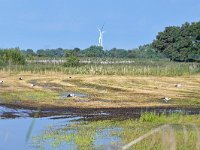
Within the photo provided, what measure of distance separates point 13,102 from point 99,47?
3436 inches

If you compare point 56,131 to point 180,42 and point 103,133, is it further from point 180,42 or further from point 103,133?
point 180,42

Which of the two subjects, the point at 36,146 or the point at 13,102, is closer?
the point at 36,146

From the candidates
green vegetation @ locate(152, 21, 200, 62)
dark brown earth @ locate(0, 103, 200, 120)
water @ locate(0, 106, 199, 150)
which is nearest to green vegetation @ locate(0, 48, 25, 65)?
green vegetation @ locate(152, 21, 200, 62)

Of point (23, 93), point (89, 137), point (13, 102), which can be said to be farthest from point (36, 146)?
point (23, 93)

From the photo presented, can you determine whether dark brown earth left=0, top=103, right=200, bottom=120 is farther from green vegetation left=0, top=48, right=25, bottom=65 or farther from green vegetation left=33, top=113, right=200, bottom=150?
green vegetation left=0, top=48, right=25, bottom=65

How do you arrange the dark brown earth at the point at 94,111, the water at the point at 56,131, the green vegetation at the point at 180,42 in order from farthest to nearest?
the green vegetation at the point at 180,42 < the dark brown earth at the point at 94,111 < the water at the point at 56,131

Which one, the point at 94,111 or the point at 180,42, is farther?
the point at 180,42

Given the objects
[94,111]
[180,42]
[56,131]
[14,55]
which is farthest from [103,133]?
[180,42]

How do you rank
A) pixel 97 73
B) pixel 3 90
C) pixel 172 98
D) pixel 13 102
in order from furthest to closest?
1. pixel 97 73
2. pixel 3 90
3. pixel 172 98
4. pixel 13 102

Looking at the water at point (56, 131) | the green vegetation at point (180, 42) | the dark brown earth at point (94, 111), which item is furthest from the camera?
the green vegetation at point (180, 42)

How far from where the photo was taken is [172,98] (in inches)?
1190

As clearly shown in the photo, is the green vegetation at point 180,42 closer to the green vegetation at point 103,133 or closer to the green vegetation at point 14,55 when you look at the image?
the green vegetation at point 14,55

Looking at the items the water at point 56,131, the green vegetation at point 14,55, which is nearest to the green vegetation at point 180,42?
the green vegetation at point 14,55

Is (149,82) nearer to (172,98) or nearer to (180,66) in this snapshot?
(172,98)
